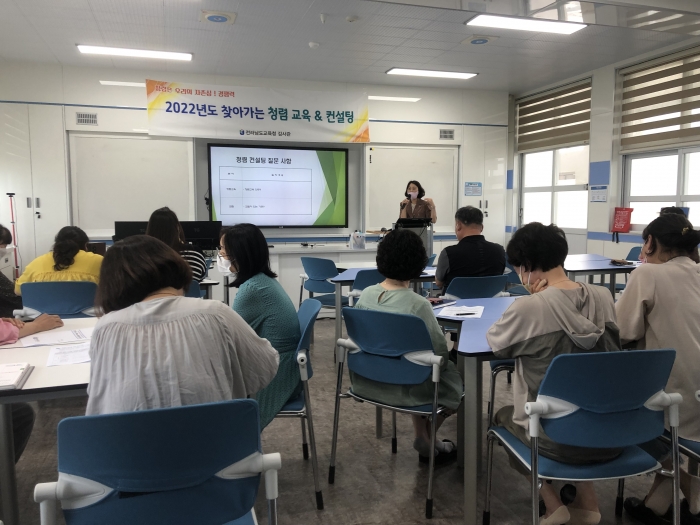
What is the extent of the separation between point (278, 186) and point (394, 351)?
5070 millimetres

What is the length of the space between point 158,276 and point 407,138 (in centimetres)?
615

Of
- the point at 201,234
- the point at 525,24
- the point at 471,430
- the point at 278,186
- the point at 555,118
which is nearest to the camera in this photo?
the point at 471,430

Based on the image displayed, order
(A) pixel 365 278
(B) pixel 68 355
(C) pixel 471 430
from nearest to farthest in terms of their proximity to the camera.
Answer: (B) pixel 68 355
(C) pixel 471 430
(A) pixel 365 278

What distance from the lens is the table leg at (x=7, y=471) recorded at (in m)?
1.76

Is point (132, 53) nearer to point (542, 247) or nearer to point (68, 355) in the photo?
point (68, 355)

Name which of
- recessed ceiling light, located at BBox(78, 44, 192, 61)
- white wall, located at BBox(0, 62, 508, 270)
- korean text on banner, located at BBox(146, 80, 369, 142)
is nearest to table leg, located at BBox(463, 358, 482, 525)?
recessed ceiling light, located at BBox(78, 44, 192, 61)

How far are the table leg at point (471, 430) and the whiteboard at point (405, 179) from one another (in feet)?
17.5

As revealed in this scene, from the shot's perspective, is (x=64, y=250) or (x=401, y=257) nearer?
(x=401, y=257)

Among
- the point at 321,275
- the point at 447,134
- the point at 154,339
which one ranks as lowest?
the point at 321,275

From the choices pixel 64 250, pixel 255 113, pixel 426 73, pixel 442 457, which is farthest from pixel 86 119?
pixel 442 457

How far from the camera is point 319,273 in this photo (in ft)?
16.5

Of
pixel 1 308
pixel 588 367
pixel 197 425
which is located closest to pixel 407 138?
pixel 1 308

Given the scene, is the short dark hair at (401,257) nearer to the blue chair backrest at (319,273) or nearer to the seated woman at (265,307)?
the seated woman at (265,307)

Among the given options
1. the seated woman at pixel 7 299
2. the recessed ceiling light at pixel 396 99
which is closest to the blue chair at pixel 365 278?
the seated woman at pixel 7 299
